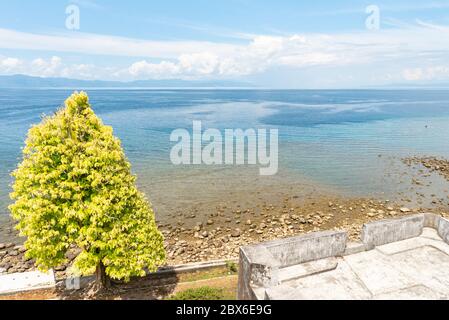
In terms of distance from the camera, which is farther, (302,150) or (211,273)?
(302,150)

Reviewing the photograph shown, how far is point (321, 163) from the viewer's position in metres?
48.1

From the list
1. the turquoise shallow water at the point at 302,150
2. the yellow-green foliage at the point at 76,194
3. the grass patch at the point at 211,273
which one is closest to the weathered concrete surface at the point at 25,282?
the yellow-green foliage at the point at 76,194

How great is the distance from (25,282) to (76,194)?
8583 millimetres

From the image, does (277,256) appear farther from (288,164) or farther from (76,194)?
(288,164)

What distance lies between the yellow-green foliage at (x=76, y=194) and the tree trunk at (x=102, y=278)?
2.11 metres

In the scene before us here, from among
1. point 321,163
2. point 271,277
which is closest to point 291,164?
point 321,163

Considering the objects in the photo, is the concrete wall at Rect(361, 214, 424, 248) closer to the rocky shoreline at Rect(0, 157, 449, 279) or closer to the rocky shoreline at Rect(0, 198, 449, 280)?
the rocky shoreline at Rect(0, 198, 449, 280)

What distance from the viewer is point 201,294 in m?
16.1

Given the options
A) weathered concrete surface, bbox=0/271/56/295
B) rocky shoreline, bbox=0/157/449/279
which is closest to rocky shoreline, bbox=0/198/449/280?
rocky shoreline, bbox=0/157/449/279

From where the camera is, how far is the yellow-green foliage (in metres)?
13.6

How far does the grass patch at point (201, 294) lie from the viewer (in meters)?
15.7

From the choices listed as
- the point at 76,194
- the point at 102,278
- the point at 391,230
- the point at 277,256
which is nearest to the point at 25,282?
the point at 102,278

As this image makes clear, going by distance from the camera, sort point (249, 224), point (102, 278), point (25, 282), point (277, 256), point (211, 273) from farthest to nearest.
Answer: point (249, 224) < point (211, 273) < point (25, 282) < point (102, 278) < point (277, 256)

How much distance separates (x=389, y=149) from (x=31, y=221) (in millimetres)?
58582
